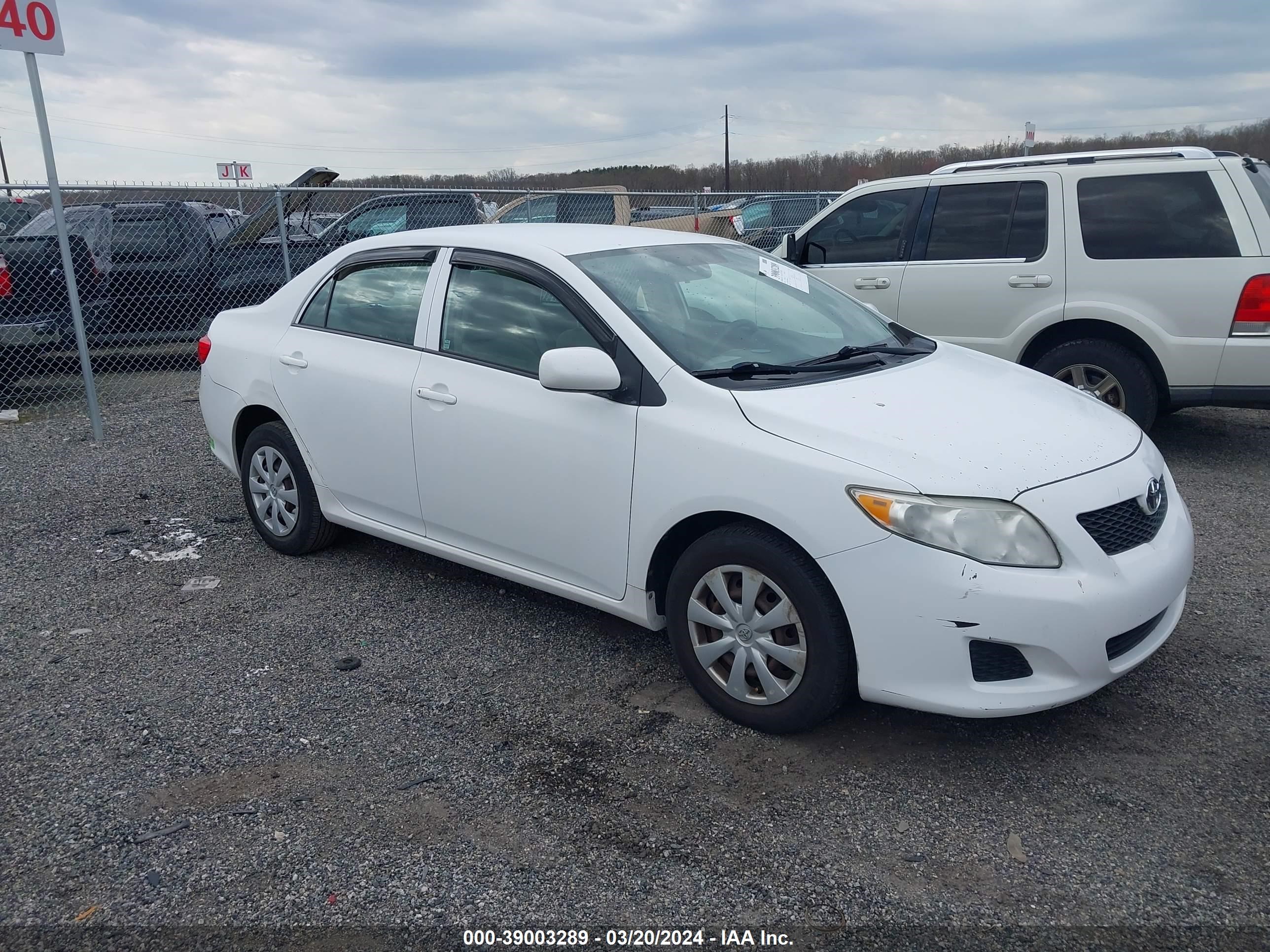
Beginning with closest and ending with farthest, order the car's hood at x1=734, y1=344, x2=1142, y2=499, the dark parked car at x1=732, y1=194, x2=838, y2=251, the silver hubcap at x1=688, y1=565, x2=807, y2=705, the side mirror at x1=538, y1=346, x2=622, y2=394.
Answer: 1. the car's hood at x1=734, y1=344, x2=1142, y2=499
2. the silver hubcap at x1=688, y1=565, x2=807, y2=705
3. the side mirror at x1=538, y1=346, x2=622, y2=394
4. the dark parked car at x1=732, y1=194, x2=838, y2=251

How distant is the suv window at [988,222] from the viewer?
6.92 m

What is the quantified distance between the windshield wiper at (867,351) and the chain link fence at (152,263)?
251 inches

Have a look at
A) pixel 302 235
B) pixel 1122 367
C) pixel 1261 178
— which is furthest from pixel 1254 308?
pixel 302 235

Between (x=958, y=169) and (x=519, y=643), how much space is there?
5.40 metres

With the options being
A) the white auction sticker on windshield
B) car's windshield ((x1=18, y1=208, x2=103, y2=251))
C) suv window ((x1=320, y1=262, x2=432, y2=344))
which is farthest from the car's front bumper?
car's windshield ((x1=18, y1=208, x2=103, y2=251))

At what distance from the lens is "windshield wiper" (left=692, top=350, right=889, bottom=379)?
355 cm

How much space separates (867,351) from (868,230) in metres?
4.08

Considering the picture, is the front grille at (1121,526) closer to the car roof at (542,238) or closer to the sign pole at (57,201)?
the car roof at (542,238)

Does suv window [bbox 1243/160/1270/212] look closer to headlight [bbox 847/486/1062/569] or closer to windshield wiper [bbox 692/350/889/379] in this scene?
windshield wiper [bbox 692/350/889/379]

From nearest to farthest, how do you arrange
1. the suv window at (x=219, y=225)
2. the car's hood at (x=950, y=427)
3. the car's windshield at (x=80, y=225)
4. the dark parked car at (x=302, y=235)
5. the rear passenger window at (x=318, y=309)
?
1. the car's hood at (x=950, y=427)
2. the rear passenger window at (x=318, y=309)
3. the car's windshield at (x=80, y=225)
4. the dark parked car at (x=302, y=235)
5. the suv window at (x=219, y=225)

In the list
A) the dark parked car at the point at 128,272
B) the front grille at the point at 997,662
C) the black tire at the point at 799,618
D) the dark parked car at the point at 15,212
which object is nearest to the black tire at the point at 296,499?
the black tire at the point at 799,618

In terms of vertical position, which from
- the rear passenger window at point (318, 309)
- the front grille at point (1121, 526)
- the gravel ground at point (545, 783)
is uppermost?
the rear passenger window at point (318, 309)

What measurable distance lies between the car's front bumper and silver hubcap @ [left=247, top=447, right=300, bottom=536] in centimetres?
307

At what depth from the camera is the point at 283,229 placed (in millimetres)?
10391
